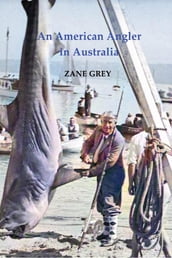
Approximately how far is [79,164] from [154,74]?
0.47m

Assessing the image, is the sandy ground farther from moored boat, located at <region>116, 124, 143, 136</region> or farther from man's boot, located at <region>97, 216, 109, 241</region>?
moored boat, located at <region>116, 124, 143, 136</region>

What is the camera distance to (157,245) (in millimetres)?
2777

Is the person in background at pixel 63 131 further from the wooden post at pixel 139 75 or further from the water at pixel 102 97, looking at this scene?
the wooden post at pixel 139 75

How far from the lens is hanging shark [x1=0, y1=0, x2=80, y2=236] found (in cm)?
276

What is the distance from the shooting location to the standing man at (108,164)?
9.05ft

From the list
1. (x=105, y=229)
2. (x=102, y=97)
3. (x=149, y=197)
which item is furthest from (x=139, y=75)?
(x=105, y=229)

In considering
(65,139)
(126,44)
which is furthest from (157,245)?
(126,44)

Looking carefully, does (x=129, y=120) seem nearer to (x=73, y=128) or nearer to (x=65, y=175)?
(x=73, y=128)

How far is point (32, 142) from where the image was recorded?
9.14 ft

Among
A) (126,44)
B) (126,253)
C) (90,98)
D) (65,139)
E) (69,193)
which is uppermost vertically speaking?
(126,44)

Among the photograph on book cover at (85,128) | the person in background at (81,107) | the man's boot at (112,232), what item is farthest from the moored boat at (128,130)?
the man's boot at (112,232)

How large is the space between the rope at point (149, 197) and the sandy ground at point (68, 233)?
4 cm

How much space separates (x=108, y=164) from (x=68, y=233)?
0.34m

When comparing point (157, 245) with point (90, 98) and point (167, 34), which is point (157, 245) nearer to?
point (90, 98)
